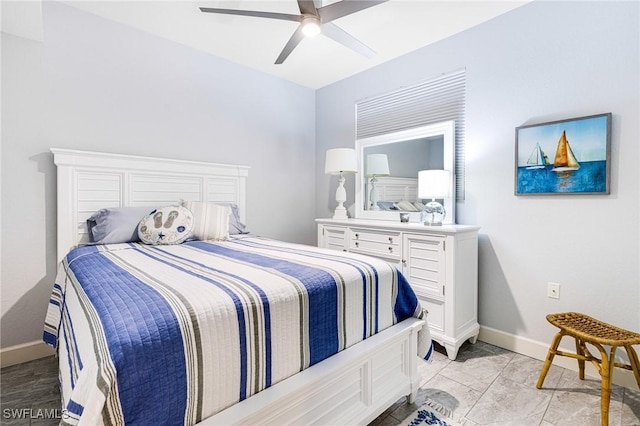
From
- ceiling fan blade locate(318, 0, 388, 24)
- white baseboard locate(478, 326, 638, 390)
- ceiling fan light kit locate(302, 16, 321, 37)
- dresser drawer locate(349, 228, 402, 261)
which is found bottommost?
white baseboard locate(478, 326, 638, 390)

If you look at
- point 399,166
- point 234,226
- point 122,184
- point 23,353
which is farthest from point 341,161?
point 23,353

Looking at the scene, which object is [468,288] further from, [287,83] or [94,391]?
[287,83]

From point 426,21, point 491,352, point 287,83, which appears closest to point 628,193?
point 491,352

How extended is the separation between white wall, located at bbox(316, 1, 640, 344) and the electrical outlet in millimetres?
35

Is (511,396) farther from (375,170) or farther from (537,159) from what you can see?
(375,170)

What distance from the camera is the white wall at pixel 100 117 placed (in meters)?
2.22

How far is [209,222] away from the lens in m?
2.52

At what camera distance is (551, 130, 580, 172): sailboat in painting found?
209cm

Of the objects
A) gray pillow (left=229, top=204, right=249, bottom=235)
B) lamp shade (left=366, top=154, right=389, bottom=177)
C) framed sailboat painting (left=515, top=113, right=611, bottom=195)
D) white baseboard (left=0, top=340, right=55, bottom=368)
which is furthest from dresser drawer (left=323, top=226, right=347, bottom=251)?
white baseboard (left=0, top=340, right=55, bottom=368)

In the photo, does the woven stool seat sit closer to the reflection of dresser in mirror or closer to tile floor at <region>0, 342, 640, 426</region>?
tile floor at <region>0, 342, 640, 426</region>

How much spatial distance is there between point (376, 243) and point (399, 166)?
2.73 ft

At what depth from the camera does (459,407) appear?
5.66 ft

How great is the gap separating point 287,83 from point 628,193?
10.6 feet

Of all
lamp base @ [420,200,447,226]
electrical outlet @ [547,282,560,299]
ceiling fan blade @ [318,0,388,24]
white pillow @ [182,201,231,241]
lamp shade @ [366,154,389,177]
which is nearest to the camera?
ceiling fan blade @ [318,0,388,24]
